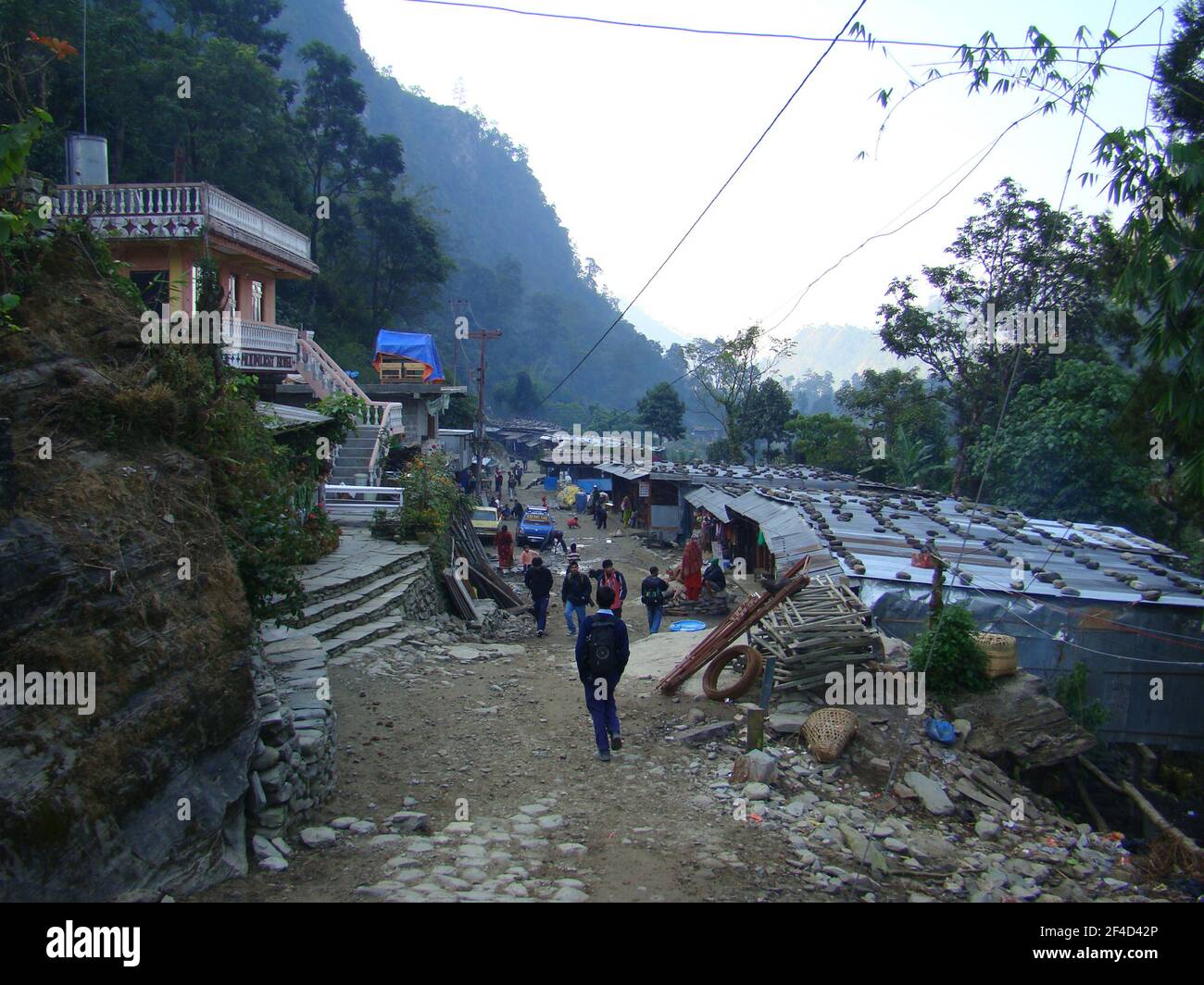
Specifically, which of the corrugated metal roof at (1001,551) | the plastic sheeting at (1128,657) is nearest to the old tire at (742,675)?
the plastic sheeting at (1128,657)

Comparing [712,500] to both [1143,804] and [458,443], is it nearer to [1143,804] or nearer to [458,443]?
[1143,804]

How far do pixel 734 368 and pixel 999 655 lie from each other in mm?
32889

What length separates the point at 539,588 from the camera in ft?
43.9

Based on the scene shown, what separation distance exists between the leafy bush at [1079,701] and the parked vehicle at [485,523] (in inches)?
742

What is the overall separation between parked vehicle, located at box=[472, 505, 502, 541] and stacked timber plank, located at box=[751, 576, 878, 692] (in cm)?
1832

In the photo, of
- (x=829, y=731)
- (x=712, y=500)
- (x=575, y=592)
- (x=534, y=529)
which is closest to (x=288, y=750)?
(x=829, y=731)

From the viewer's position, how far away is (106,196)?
15.9 metres

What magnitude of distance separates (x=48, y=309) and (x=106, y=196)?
12533 mm

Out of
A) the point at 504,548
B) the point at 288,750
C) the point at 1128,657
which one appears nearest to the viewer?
the point at 288,750

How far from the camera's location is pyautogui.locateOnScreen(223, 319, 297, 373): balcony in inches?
681

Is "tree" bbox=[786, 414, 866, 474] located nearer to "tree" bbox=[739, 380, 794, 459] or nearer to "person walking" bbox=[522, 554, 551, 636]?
"tree" bbox=[739, 380, 794, 459]

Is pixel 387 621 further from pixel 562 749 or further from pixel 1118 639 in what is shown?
pixel 1118 639
